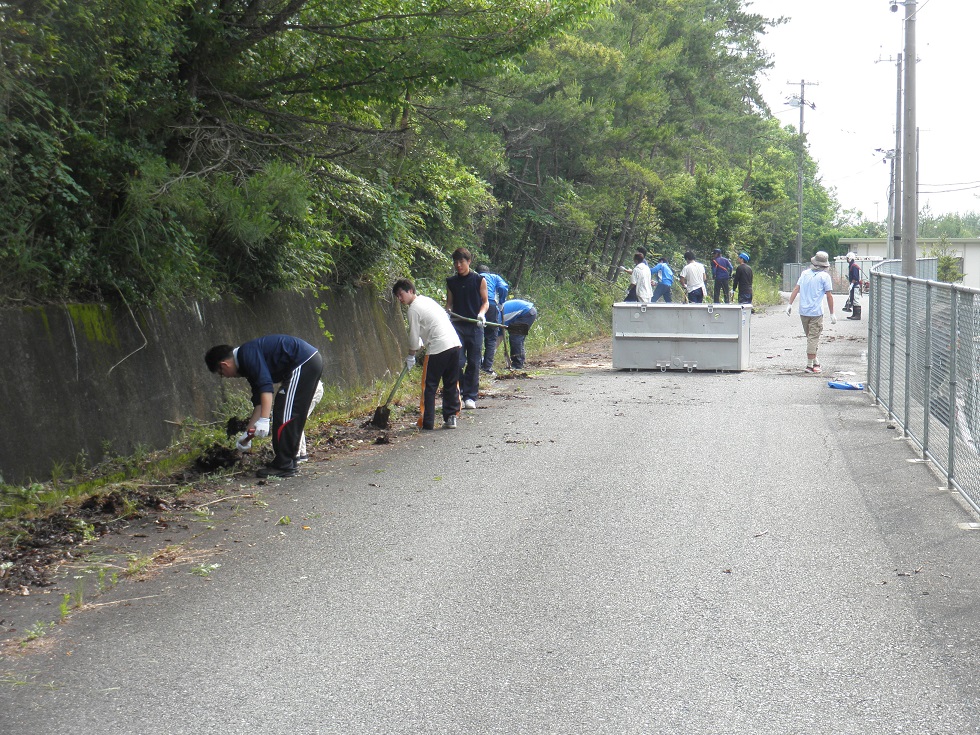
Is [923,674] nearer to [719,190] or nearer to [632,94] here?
[632,94]

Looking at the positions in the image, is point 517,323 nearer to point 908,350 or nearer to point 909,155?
point 908,350

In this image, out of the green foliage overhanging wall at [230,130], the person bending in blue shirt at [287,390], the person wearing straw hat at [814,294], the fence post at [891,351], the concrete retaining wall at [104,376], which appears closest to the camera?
the concrete retaining wall at [104,376]

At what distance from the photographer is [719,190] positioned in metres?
45.5

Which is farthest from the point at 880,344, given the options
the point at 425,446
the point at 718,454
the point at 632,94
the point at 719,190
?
the point at 719,190

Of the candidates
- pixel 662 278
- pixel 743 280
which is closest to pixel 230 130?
pixel 662 278

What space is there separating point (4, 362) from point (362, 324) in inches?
315

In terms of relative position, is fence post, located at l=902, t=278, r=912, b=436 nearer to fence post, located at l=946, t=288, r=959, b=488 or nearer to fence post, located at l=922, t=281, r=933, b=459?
fence post, located at l=922, t=281, r=933, b=459

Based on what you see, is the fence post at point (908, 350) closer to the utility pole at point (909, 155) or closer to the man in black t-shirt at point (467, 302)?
the man in black t-shirt at point (467, 302)

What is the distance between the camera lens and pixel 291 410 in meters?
9.58

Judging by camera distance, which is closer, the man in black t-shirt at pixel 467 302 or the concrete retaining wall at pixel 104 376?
the concrete retaining wall at pixel 104 376

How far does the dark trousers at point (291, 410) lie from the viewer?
376 inches

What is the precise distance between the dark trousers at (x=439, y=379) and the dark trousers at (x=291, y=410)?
2.77 meters

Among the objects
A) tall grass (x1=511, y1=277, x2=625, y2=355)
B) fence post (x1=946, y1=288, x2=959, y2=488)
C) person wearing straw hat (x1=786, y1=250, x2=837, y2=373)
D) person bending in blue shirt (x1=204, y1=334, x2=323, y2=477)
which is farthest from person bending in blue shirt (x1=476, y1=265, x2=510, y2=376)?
fence post (x1=946, y1=288, x2=959, y2=488)

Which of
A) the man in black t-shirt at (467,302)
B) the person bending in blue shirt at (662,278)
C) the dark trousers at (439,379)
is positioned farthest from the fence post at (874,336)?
the person bending in blue shirt at (662,278)
